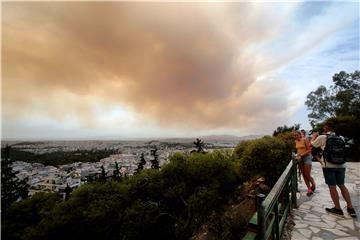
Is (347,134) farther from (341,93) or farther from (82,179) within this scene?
(82,179)

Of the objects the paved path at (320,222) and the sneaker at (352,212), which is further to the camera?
the sneaker at (352,212)

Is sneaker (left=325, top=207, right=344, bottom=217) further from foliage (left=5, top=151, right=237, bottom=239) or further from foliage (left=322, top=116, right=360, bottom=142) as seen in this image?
foliage (left=322, top=116, right=360, bottom=142)

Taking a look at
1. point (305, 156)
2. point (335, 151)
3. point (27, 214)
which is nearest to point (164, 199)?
point (305, 156)

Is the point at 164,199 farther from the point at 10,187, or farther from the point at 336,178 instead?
the point at 10,187

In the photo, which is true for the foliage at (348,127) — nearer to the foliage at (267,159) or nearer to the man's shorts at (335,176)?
the foliage at (267,159)

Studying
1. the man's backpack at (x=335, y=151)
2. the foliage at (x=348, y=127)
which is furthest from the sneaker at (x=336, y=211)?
the foliage at (x=348, y=127)

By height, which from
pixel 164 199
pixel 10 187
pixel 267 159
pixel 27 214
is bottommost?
pixel 27 214

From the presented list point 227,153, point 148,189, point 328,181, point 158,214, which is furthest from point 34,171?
point 328,181

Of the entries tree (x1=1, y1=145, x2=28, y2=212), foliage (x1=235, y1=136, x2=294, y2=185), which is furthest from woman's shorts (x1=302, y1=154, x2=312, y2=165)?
tree (x1=1, y1=145, x2=28, y2=212)
